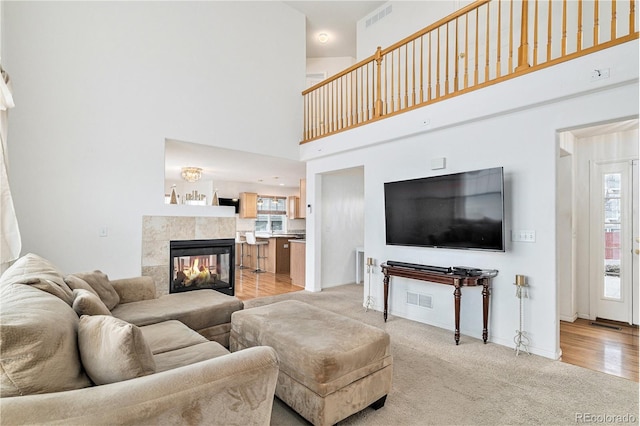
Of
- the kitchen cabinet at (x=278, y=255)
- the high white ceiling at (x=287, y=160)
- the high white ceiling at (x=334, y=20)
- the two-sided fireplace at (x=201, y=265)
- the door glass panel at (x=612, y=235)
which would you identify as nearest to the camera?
the door glass panel at (x=612, y=235)

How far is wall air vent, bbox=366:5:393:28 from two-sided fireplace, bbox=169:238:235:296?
194 inches

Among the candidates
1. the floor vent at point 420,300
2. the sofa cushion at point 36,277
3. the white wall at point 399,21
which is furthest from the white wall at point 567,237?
the sofa cushion at point 36,277

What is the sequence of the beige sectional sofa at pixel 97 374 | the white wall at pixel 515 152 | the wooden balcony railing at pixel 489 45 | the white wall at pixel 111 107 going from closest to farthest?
the beige sectional sofa at pixel 97 374, the white wall at pixel 515 152, the wooden balcony railing at pixel 489 45, the white wall at pixel 111 107

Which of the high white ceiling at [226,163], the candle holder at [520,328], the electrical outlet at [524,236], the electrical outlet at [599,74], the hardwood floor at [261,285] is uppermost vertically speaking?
the electrical outlet at [599,74]

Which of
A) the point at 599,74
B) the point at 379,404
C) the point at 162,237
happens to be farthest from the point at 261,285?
the point at 599,74

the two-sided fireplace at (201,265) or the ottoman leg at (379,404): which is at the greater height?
the two-sided fireplace at (201,265)

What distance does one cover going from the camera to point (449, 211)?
11.8 feet

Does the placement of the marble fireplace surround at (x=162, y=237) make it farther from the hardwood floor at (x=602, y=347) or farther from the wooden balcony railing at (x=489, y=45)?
the hardwood floor at (x=602, y=347)

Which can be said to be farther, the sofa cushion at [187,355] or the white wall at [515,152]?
the white wall at [515,152]

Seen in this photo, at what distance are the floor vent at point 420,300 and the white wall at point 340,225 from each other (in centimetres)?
213

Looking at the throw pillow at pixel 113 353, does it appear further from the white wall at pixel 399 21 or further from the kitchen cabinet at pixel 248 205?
the kitchen cabinet at pixel 248 205

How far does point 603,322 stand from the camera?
3.98m

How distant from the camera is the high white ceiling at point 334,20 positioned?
5.92 meters

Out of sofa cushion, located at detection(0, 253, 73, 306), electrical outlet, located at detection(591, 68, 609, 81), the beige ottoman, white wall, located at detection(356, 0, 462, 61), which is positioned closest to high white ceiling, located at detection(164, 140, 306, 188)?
white wall, located at detection(356, 0, 462, 61)
